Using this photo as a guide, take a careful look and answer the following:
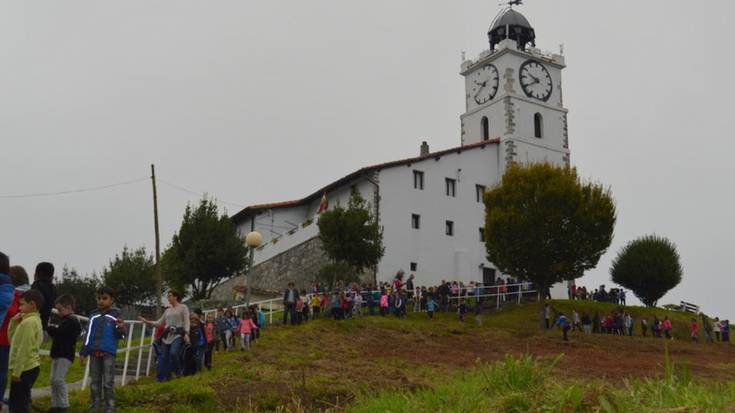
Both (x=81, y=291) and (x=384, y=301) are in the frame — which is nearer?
(x=384, y=301)

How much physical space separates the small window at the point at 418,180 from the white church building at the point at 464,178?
0.06 metres

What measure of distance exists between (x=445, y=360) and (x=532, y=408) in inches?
556

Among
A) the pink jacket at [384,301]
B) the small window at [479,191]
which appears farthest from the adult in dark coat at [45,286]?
the small window at [479,191]

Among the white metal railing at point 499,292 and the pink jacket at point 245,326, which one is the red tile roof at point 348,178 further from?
the pink jacket at point 245,326

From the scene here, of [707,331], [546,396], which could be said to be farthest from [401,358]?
[707,331]

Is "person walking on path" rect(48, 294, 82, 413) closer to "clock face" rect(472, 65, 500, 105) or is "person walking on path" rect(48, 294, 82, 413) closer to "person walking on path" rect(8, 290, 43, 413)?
"person walking on path" rect(8, 290, 43, 413)

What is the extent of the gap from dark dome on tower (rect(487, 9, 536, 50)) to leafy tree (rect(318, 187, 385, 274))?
21011 millimetres

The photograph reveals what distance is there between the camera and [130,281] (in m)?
51.0

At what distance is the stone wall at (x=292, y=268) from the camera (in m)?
44.4

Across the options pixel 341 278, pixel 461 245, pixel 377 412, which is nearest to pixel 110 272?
pixel 341 278

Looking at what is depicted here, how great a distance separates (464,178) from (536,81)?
9814 millimetres

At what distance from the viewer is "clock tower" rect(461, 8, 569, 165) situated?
49.9m

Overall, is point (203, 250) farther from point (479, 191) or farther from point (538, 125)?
point (538, 125)

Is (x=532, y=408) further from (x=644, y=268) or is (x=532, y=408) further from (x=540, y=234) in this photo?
(x=644, y=268)
